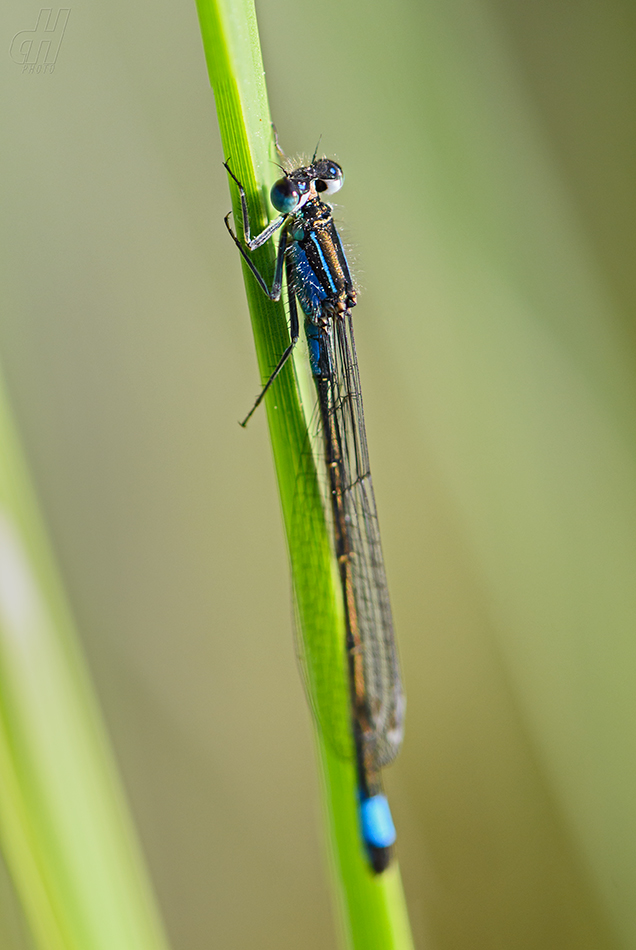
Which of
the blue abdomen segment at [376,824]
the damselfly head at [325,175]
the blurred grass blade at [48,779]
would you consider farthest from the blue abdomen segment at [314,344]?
the blue abdomen segment at [376,824]

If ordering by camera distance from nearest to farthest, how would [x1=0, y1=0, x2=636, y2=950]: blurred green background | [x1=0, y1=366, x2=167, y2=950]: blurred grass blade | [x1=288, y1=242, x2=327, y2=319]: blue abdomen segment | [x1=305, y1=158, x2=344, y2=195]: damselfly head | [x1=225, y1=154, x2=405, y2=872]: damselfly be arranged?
[x1=0, y1=366, x2=167, y2=950]: blurred grass blade < [x1=225, y1=154, x2=405, y2=872]: damselfly < [x1=288, y1=242, x2=327, y2=319]: blue abdomen segment < [x1=305, y1=158, x2=344, y2=195]: damselfly head < [x1=0, y1=0, x2=636, y2=950]: blurred green background

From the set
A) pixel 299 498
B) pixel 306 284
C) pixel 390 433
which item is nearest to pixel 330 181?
pixel 306 284

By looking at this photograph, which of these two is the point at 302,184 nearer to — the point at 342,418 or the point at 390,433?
the point at 342,418

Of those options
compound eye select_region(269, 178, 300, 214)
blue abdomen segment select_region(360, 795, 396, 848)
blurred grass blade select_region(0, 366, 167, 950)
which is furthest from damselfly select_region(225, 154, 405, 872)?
blurred grass blade select_region(0, 366, 167, 950)

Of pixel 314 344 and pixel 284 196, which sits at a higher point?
pixel 284 196

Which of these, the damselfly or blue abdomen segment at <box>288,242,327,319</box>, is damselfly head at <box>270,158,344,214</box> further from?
blue abdomen segment at <box>288,242,327,319</box>

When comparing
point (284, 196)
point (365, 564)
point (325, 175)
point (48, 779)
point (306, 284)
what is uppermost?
point (325, 175)
